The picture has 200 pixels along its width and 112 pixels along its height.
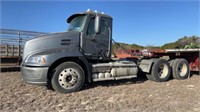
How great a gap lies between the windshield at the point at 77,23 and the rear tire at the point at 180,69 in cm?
459

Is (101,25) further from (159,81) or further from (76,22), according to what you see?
(159,81)

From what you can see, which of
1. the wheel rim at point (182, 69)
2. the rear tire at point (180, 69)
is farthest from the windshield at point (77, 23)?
the wheel rim at point (182, 69)

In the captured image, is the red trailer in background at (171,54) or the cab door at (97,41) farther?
the red trailer in background at (171,54)

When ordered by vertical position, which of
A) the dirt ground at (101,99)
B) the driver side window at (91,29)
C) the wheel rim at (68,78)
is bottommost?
the dirt ground at (101,99)

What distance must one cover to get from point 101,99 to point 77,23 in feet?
9.94

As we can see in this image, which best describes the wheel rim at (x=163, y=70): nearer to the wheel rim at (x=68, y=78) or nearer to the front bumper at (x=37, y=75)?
the wheel rim at (x=68, y=78)

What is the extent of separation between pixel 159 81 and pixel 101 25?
3.31 metres

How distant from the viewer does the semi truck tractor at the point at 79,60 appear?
6.57 m

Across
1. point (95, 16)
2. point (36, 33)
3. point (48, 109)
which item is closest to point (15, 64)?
point (36, 33)

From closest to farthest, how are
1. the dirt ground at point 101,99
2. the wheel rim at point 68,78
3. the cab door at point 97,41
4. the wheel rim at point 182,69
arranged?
1. the dirt ground at point 101,99
2. the wheel rim at point 68,78
3. the cab door at point 97,41
4. the wheel rim at point 182,69

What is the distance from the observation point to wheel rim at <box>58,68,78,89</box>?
670cm

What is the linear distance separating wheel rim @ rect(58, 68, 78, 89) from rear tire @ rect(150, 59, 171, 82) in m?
3.57

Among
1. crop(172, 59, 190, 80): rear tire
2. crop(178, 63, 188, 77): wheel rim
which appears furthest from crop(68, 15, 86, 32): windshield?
crop(178, 63, 188, 77): wheel rim

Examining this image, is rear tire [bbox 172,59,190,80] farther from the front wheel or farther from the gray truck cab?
the front wheel
